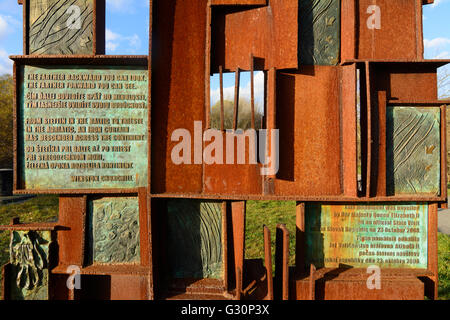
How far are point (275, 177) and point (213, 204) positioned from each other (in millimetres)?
831

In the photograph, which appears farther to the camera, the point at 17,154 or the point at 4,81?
the point at 4,81

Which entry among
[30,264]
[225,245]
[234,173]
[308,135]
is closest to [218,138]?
[234,173]

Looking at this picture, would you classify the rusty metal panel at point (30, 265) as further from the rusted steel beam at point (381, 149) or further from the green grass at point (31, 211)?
the green grass at point (31, 211)

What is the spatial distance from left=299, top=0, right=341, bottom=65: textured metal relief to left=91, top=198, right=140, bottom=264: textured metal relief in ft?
8.90

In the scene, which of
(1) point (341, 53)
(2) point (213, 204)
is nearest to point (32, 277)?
(2) point (213, 204)

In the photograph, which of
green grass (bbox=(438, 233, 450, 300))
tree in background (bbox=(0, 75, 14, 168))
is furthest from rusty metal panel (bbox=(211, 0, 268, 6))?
tree in background (bbox=(0, 75, 14, 168))

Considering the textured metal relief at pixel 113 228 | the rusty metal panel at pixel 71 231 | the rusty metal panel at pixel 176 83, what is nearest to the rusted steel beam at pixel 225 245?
the rusty metal panel at pixel 176 83

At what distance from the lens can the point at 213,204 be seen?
3.28 meters

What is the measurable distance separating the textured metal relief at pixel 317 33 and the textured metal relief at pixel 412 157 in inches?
38.9

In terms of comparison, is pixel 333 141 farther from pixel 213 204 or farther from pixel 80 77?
pixel 80 77

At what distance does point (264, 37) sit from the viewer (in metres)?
3.05

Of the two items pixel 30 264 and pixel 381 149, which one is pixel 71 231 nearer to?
pixel 30 264

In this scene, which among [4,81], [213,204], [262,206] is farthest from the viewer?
[4,81]

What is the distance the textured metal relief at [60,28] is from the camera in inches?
123
